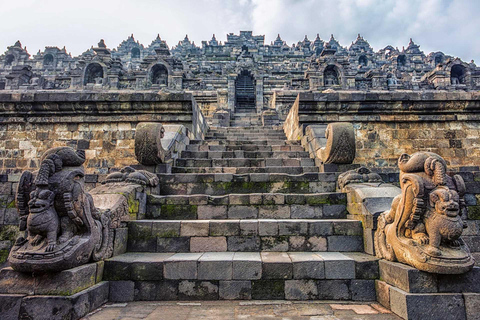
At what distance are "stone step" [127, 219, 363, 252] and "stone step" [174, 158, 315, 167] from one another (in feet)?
7.70

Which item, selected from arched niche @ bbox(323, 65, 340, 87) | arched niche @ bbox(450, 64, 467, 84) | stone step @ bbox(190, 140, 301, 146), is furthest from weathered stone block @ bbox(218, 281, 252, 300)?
arched niche @ bbox(450, 64, 467, 84)

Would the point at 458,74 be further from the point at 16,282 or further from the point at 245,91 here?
the point at 16,282

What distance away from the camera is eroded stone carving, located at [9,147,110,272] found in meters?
2.62

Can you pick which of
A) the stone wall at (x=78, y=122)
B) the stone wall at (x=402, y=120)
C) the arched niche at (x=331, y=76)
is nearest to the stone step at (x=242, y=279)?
the stone wall at (x=78, y=122)

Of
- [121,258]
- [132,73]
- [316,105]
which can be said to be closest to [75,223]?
[121,258]

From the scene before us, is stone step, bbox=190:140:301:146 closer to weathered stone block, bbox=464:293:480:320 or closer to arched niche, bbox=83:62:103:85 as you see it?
weathered stone block, bbox=464:293:480:320

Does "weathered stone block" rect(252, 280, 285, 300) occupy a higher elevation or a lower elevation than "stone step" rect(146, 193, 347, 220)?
lower

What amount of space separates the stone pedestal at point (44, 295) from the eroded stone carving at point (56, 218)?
106 millimetres

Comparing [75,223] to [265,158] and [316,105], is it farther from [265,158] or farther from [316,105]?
[316,105]

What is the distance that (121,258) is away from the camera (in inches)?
131

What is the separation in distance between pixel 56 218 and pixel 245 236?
2.21 metres

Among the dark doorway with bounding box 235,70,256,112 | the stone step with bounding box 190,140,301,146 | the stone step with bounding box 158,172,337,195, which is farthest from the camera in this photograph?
the dark doorway with bounding box 235,70,256,112

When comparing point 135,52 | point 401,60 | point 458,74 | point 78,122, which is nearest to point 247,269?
point 78,122

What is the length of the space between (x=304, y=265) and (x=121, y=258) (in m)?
2.20
